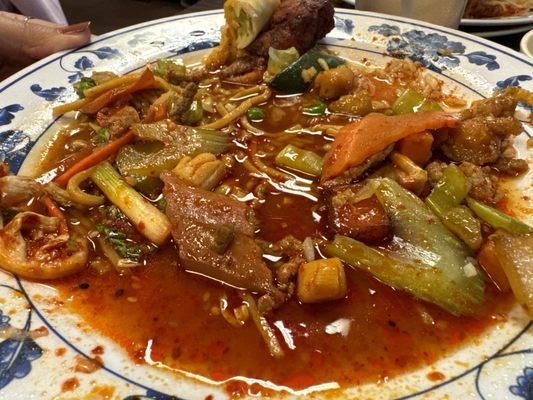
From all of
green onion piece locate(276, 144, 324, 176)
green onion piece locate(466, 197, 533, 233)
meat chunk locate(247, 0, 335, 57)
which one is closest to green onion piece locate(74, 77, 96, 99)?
meat chunk locate(247, 0, 335, 57)

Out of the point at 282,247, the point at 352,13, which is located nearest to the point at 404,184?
the point at 282,247

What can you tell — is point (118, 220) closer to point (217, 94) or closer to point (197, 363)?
point (197, 363)

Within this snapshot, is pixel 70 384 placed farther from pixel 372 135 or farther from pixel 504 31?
pixel 504 31

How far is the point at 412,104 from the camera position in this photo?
3.90 m

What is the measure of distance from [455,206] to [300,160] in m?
1.20

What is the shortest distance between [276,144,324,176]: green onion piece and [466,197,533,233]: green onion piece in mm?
1117

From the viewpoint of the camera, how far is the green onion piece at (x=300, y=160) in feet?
11.5

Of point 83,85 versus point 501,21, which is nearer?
point 83,85

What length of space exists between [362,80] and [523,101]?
1450 millimetres

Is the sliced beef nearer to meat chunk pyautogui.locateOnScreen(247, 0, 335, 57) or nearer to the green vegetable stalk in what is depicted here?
meat chunk pyautogui.locateOnScreen(247, 0, 335, 57)

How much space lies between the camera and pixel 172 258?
293cm

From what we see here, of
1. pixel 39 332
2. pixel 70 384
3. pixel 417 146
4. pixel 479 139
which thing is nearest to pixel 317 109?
pixel 417 146

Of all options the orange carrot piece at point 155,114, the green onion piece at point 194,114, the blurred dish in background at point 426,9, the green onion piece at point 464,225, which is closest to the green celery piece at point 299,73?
the green onion piece at point 194,114

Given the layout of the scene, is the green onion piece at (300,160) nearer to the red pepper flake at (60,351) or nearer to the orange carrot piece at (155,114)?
the orange carrot piece at (155,114)
